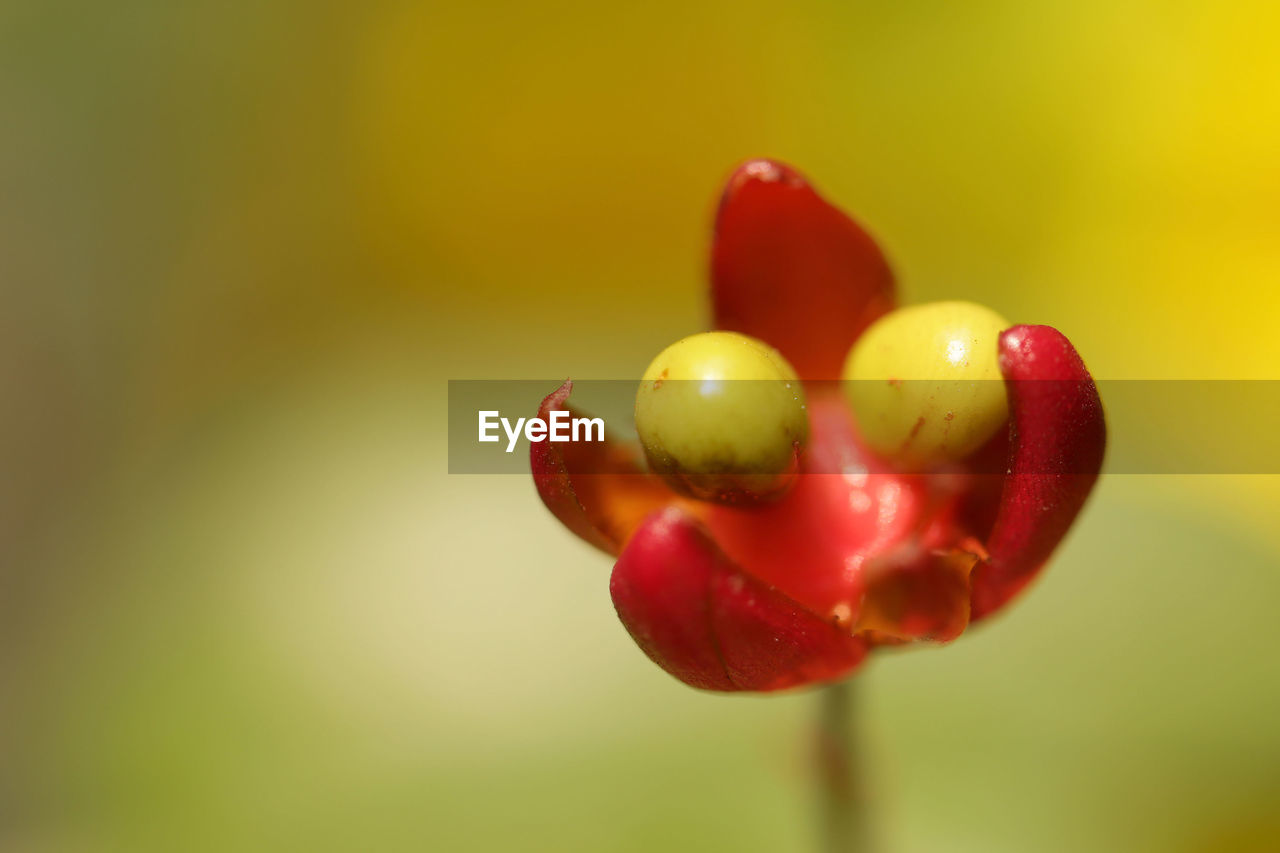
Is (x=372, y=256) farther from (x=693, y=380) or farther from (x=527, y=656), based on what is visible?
(x=693, y=380)

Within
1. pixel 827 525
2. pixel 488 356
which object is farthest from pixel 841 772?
pixel 488 356

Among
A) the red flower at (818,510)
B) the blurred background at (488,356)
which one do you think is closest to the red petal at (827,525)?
the red flower at (818,510)

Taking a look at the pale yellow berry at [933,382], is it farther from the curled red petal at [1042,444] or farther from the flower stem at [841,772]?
the flower stem at [841,772]

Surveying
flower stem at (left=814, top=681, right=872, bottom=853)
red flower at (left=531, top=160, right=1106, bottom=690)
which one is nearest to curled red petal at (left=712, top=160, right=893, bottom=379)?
red flower at (left=531, top=160, right=1106, bottom=690)

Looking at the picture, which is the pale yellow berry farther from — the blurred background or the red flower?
the blurred background

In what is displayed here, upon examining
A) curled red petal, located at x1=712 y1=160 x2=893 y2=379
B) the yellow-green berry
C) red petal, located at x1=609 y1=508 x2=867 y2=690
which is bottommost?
red petal, located at x1=609 y1=508 x2=867 y2=690

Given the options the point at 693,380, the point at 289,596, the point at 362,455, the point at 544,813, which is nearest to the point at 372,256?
the point at 362,455
